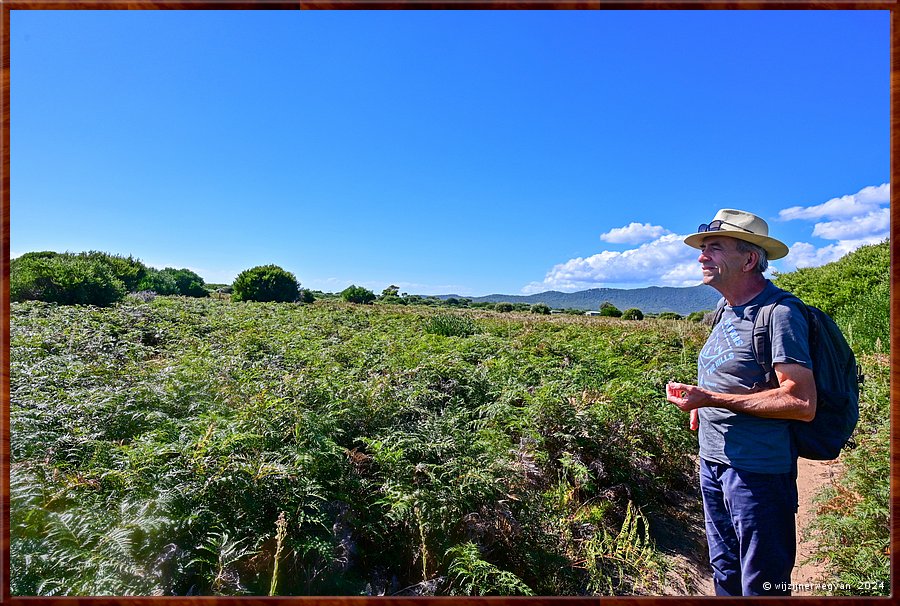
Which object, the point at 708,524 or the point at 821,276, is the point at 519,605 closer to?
the point at 708,524

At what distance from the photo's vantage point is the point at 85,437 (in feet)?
8.09

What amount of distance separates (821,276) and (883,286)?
2387mm

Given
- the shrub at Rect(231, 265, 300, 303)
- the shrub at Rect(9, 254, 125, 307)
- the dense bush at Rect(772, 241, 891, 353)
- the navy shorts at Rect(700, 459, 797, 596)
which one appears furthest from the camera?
the shrub at Rect(231, 265, 300, 303)

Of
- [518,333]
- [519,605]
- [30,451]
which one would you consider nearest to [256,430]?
[30,451]

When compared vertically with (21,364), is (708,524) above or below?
below

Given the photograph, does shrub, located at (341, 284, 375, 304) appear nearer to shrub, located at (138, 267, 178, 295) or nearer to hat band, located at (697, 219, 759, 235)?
shrub, located at (138, 267, 178, 295)

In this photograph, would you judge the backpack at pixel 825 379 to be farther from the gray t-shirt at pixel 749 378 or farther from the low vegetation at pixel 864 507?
the low vegetation at pixel 864 507

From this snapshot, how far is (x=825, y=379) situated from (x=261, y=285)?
53.2 feet

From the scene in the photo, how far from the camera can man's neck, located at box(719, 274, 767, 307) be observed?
6.18 ft

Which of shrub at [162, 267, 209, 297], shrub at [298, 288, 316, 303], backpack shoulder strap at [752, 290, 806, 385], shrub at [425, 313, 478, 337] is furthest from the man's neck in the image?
shrub at [162, 267, 209, 297]

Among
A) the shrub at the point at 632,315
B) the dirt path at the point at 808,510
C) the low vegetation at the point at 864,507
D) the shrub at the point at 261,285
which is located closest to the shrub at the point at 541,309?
the shrub at the point at 632,315

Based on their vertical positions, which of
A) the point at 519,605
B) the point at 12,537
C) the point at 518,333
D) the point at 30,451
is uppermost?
the point at 518,333

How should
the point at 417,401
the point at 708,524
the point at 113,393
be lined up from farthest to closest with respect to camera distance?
the point at 417,401 < the point at 113,393 < the point at 708,524

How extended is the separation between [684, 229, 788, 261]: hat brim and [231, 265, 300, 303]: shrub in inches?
598
